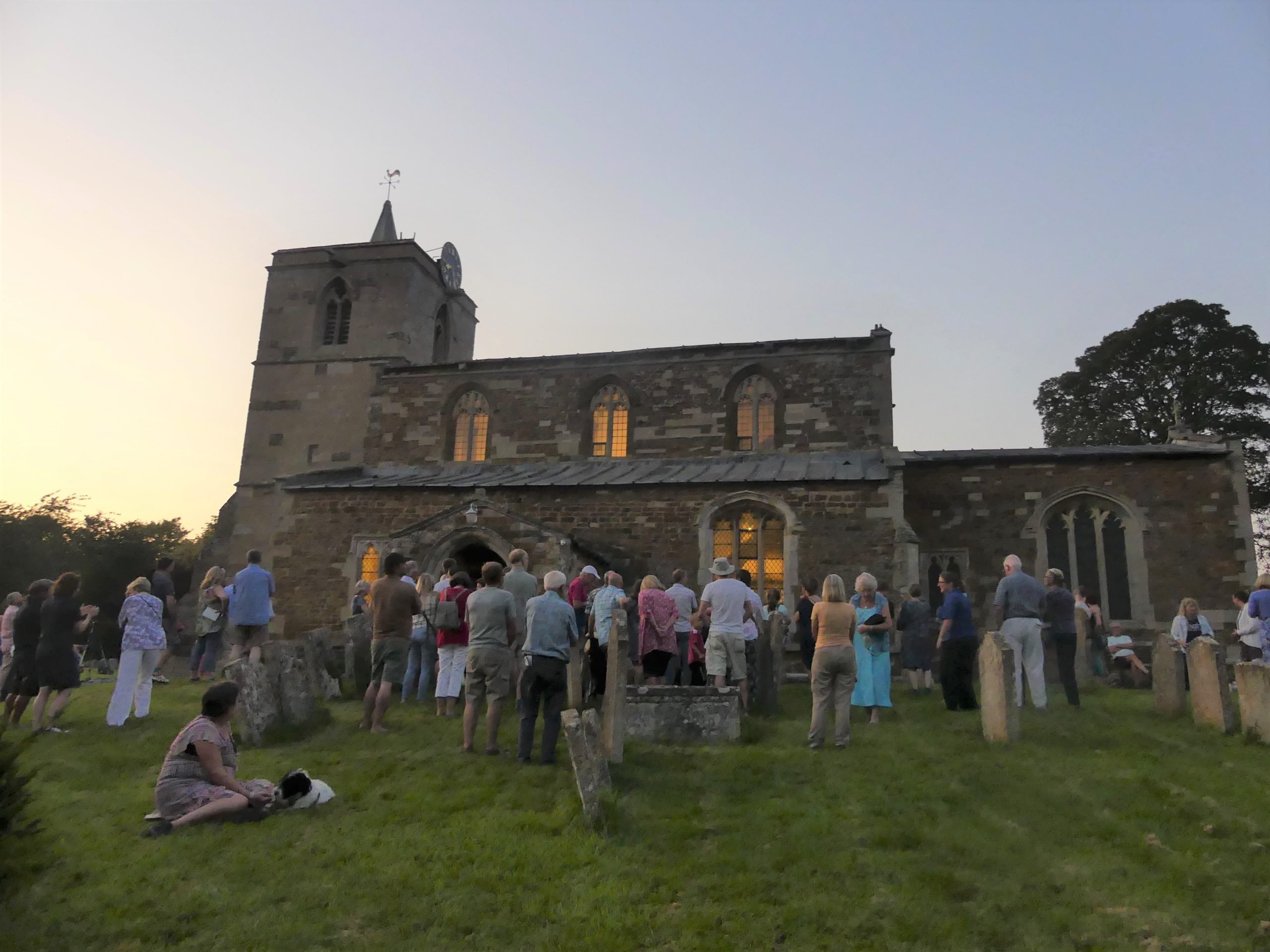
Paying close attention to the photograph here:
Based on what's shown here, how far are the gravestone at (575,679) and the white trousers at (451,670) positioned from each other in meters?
1.35

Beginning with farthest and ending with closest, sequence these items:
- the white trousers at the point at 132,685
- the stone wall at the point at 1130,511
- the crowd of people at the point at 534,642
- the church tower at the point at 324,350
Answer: the church tower at the point at 324,350, the stone wall at the point at 1130,511, the white trousers at the point at 132,685, the crowd of people at the point at 534,642

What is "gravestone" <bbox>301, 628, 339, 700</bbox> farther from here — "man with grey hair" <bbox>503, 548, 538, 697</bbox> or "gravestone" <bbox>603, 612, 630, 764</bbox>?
"gravestone" <bbox>603, 612, 630, 764</bbox>

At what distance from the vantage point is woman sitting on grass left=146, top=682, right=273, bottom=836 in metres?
6.60

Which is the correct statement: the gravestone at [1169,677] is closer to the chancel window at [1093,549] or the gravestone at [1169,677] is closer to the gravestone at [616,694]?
the gravestone at [616,694]

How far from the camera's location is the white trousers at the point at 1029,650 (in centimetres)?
1053

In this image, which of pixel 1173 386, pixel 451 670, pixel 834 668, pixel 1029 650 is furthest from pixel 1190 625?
pixel 1173 386

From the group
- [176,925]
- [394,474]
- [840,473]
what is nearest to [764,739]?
[176,925]

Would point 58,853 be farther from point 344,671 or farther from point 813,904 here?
point 344,671

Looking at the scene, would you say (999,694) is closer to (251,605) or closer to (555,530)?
(251,605)

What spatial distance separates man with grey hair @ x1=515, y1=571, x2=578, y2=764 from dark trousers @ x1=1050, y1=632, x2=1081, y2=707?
7041mm

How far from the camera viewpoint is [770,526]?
18594mm

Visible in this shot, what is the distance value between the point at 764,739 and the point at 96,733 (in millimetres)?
7753

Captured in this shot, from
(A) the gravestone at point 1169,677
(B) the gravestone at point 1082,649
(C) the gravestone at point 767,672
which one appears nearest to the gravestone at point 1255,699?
(A) the gravestone at point 1169,677

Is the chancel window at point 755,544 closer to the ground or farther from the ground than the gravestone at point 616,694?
farther from the ground
